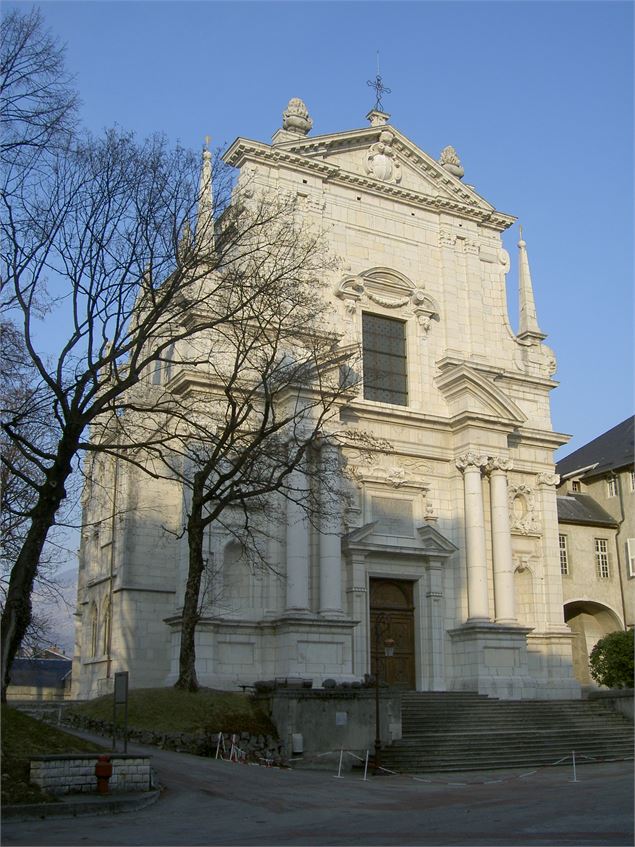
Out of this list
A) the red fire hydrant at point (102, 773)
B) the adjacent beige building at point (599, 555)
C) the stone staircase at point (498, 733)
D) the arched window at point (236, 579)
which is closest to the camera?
the red fire hydrant at point (102, 773)

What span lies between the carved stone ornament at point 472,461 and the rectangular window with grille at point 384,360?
256 centimetres

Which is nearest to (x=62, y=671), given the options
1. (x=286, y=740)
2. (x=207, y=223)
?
(x=286, y=740)

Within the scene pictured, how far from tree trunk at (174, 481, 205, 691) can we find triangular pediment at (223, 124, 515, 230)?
511 inches

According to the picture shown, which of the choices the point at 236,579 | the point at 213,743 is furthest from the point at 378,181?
the point at 213,743

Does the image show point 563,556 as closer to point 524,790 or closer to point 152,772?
point 524,790

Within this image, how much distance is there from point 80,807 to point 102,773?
1.05 meters

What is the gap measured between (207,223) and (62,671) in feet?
184

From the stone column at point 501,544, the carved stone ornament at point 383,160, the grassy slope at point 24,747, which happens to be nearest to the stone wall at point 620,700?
the stone column at point 501,544

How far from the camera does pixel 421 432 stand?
30.6 m

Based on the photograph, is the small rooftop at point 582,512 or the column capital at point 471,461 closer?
the column capital at point 471,461

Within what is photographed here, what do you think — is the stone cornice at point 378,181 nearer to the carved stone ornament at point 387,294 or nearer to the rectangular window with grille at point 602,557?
the carved stone ornament at point 387,294

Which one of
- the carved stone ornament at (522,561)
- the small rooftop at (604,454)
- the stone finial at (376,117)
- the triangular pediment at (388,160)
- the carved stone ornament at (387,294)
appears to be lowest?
the carved stone ornament at (522,561)

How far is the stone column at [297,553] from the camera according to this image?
85.8ft

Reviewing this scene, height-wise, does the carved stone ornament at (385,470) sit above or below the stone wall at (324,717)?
above
